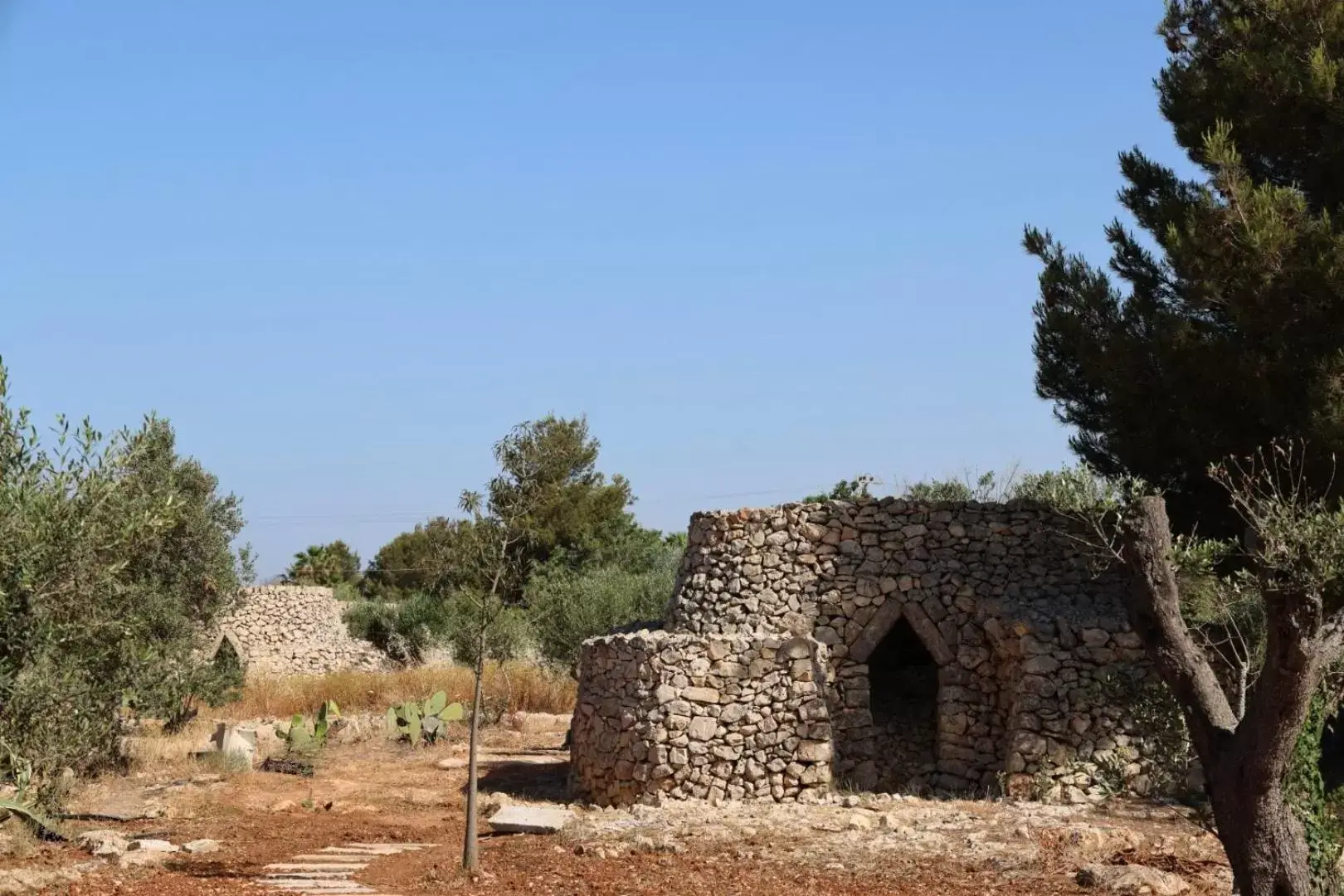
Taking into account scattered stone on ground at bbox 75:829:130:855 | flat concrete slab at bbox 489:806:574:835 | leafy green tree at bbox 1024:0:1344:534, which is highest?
leafy green tree at bbox 1024:0:1344:534

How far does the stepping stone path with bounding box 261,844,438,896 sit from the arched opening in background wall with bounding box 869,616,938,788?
636 centimetres

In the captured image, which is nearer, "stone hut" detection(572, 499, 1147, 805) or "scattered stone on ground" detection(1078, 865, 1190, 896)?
"scattered stone on ground" detection(1078, 865, 1190, 896)

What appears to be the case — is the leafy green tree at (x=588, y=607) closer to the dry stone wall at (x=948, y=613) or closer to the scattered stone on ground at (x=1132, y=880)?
the dry stone wall at (x=948, y=613)

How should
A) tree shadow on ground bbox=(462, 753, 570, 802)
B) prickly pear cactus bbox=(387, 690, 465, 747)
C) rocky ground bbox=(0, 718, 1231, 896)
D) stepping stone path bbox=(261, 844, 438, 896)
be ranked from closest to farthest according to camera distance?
rocky ground bbox=(0, 718, 1231, 896)
stepping stone path bbox=(261, 844, 438, 896)
tree shadow on ground bbox=(462, 753, 570, 802)
prickly pear cactus bbox=(387, 690, 465, 747)

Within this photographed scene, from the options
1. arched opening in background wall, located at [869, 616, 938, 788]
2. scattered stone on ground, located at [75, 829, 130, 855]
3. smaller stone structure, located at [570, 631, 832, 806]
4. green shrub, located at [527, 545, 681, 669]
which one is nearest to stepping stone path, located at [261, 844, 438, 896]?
scattered stone on ground, located at [75, 829, 130, 855]

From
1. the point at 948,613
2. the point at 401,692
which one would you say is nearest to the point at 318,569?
the point at 401,692

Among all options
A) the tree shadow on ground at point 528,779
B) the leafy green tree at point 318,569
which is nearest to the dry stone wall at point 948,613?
the tree shadow on ground at point 528,779

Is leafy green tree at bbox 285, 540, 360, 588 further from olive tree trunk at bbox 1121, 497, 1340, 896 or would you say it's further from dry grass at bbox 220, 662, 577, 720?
olive tree trunk at bbox 1121, 497, 1340, 896

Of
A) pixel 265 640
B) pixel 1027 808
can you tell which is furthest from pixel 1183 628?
pixel 265 640

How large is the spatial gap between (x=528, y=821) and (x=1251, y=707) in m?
8.27

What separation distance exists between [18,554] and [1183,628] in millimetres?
8755

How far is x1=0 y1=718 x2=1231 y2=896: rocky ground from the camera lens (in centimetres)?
1149

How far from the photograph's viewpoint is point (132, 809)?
1695 cm

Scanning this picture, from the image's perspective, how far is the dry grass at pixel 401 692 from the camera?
27.6m
